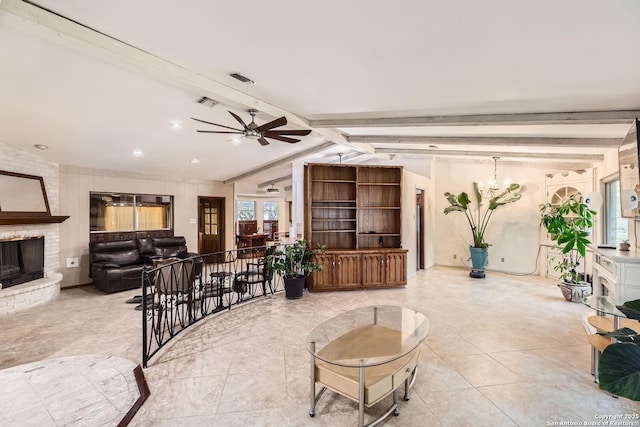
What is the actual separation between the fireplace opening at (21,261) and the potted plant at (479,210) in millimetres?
8240

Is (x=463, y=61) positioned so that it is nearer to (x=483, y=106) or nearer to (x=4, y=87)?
(x=483, y=106)

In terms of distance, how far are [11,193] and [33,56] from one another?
336 cm

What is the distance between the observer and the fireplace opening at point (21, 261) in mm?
4730

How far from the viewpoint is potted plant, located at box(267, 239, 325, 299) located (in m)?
5.18

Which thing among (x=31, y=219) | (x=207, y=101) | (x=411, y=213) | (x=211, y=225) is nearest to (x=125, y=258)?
(x=31, y=219)

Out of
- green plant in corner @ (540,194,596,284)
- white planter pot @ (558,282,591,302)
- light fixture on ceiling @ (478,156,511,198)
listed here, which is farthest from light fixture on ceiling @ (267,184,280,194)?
white planter pot @ (558,282,591,302)

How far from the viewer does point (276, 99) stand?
13.0 ft

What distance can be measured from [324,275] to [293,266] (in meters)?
0.67

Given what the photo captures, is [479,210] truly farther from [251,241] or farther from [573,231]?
[251,241]

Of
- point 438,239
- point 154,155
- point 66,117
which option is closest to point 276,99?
point 66,117

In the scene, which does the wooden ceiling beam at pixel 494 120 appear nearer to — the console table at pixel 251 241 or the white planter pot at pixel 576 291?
the white planter pot at pixel 576 291

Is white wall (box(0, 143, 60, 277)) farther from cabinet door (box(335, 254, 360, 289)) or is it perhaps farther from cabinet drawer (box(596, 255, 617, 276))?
cabinet drawer (box(596, 255, 617, 276))

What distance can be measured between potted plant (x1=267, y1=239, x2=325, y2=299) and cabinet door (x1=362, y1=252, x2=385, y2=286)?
93 cm

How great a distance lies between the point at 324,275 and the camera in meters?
5.63
